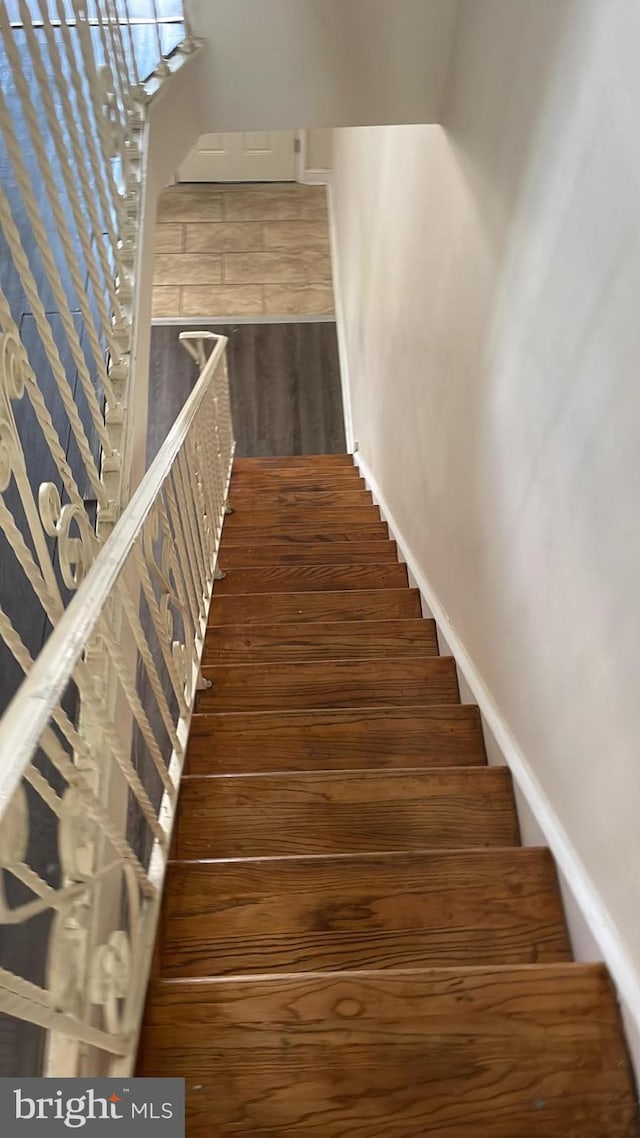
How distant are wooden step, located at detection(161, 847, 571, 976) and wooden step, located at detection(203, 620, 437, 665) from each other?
95 centimetres

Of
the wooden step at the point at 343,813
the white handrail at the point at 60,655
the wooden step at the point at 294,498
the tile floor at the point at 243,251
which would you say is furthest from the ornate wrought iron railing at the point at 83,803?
the tile floor at the point at 243,251

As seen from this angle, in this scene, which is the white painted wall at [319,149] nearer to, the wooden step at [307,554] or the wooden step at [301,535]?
the wooden step at [301,535]

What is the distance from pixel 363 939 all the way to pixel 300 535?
88.4 inches

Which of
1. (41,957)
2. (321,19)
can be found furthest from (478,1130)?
(321,19)

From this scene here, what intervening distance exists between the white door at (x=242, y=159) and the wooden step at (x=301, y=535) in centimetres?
411

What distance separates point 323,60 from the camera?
233 cm

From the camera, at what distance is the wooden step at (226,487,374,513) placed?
3746 millimetres

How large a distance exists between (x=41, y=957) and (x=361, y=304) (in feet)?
12.7

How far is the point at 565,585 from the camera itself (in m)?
1.38

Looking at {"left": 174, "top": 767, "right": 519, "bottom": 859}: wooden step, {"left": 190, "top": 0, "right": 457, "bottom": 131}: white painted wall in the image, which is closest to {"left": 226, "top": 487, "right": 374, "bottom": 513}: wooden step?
{"left": 190, "top": 0, "right": 457, "bottom": 131}: white painted wall

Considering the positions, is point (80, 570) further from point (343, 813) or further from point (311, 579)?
point (311, 579)

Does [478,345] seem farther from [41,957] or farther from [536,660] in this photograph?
[41,957]

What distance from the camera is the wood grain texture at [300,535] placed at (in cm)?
334

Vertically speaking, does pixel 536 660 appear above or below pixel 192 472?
below
